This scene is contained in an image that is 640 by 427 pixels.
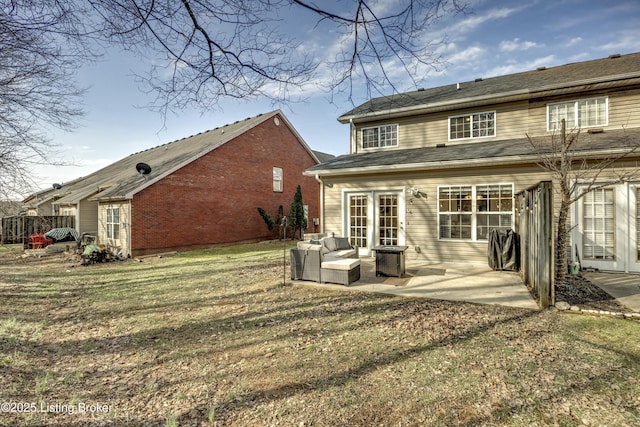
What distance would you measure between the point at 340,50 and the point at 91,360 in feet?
17.0

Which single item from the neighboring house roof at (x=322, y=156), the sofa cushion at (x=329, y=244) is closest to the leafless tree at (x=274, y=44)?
the sofa cushion at (x=329, y=244)

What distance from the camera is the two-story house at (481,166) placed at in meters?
7.96

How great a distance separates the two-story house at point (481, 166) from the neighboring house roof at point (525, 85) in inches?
1.6

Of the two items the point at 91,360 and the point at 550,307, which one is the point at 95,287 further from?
the point at 550,307

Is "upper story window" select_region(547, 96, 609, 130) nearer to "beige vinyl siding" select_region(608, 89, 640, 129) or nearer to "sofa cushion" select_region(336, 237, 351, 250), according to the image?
"beige vinyl siding" select_region(608, 89, 640, 129)

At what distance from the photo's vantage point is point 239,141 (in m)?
17.4

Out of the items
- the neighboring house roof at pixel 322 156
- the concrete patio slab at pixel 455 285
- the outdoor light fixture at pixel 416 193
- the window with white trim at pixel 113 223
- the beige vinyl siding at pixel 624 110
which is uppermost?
the neighboring house roof at pixel 322 156

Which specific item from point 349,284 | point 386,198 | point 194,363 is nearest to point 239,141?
point 386,198

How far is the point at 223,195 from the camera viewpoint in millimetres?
16641

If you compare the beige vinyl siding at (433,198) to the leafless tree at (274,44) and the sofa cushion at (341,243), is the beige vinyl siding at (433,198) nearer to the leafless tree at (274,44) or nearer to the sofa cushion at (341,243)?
the sofa cushion at (341,243)

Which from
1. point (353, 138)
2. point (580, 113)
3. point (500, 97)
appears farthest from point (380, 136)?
point (580, 113)

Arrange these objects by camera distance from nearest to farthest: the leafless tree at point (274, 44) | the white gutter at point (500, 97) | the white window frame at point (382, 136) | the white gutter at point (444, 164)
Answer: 1. the leafless tree at point (274, 44)
2. the white gutter at point (444, 164)
3. the white gutter at point (500, 97)
4. the white window frame at point (382, 136)

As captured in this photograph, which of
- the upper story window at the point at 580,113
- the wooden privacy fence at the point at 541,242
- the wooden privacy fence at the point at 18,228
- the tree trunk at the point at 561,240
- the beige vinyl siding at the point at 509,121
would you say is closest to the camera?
the wooden privacy fence at the point at 541,242

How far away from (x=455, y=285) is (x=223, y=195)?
1324cm
